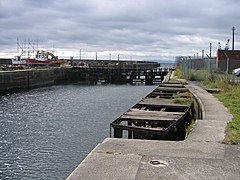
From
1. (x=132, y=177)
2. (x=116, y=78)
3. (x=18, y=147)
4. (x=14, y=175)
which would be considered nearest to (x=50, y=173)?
(x=14, y=175)


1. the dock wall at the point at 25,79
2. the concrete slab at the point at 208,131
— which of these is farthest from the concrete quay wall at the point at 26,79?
the concrete slab at the point at 208,131

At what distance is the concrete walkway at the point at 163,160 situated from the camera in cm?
463

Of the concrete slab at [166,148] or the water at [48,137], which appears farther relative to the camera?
the water at [48,137]

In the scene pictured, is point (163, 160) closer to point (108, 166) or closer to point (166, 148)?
point (166, 148)

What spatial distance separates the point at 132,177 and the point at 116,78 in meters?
46.5

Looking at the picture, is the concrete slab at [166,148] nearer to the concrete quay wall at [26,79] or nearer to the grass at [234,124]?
the grass at [234,124]

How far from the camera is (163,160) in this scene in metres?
5.26

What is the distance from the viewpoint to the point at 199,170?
190 inches

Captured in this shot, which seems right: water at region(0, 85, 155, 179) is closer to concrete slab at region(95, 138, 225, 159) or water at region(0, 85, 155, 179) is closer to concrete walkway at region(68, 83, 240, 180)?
concrete slab at region(95, 138, 225, 159)

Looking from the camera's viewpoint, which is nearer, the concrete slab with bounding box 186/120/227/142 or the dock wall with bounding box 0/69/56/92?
the concrete slab with bounding box 186/120/227/142

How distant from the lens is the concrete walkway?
463 cm

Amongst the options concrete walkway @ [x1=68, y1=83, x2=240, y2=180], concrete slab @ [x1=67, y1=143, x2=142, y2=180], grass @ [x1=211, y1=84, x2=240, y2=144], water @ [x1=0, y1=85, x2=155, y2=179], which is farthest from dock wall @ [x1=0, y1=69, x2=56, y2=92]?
concrete slab @ [x1=67, y1=143, x2=142, y2=180]

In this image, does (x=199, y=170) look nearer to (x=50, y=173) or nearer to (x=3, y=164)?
(x=50, y=173)

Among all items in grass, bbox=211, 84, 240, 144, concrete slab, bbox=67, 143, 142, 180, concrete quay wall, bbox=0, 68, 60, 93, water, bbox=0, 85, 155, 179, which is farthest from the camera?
concrete quay wall, bbox=0, 68, 60, 93
